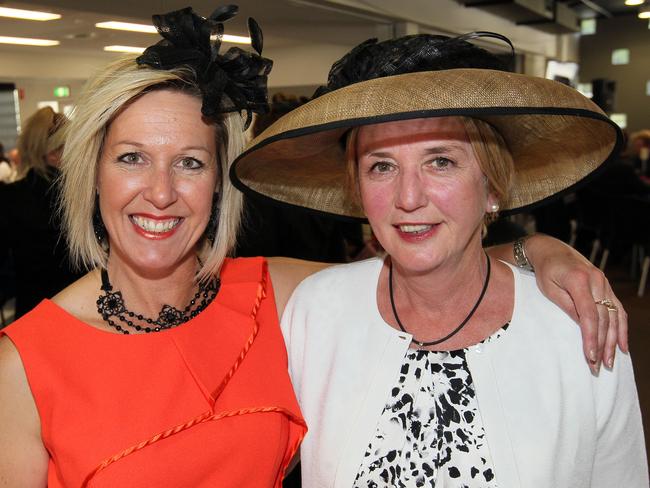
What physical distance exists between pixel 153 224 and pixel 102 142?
0.25m

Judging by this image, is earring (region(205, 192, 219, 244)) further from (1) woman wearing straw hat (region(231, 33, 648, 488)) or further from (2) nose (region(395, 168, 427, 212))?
(2) nose (region(395, 168, 427, 212))

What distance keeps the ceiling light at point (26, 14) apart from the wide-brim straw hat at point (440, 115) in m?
2.97

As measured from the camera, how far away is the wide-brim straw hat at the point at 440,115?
1.24m

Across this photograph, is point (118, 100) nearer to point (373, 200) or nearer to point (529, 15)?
point (373, 200)

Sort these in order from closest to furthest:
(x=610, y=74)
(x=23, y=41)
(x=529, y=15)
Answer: (x=23, y=41)
(x=529, y=15)
(x=610, y=74)

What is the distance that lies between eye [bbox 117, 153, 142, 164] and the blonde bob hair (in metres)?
0.08

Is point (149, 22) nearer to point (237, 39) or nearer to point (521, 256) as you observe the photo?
point (237, 39)

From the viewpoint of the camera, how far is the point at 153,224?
158 centimetres

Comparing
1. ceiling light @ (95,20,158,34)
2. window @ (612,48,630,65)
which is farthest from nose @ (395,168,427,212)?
window @ (612,48,630,65)

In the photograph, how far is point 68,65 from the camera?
21.5 feet

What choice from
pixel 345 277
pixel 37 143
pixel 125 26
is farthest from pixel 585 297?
pixel 125 26

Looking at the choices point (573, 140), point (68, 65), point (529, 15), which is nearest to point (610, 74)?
point (529, 15)

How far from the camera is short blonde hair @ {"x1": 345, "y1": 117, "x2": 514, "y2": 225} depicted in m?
1.49

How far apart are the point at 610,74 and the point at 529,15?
6.46 meters
